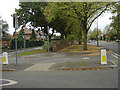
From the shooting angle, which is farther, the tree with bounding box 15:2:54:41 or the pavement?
the tree with bounding box 15:2:54:41

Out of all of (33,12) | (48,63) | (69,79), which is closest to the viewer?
(69,79)

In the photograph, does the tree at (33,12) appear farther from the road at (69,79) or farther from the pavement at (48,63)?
the road at (69,79)

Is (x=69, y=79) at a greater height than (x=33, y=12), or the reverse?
(x=33, y=12)

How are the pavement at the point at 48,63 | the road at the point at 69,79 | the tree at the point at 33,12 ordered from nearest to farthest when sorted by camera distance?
the road at the point at 69,79 → the pavement at the point at 48,63 → the tree at the point at 33,12

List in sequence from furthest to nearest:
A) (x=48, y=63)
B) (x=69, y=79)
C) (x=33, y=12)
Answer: (x=33, y=12), (x=48, y=63), (x=69, y=79)

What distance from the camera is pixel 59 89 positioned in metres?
5.77

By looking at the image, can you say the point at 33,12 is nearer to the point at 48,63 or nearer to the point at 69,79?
the point at 48,63

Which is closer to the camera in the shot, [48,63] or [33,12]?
[48,63]

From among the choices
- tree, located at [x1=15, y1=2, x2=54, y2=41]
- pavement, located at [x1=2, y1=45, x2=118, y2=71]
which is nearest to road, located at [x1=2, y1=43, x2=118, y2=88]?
pavement, located at [x1=2, y1=45, x2=118, y2=71]

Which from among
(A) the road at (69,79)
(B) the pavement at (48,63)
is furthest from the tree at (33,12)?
(A) the road at (69,79)

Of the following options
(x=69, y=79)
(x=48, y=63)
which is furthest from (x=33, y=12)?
(x=69, y=79)

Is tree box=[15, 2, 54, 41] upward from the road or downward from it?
upward

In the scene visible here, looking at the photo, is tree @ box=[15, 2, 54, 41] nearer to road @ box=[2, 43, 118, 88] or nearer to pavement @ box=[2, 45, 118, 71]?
pavement @ box=[2, 45, 118, 71]

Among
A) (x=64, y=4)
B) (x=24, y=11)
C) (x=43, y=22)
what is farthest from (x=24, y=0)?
(x=64, y=4)
